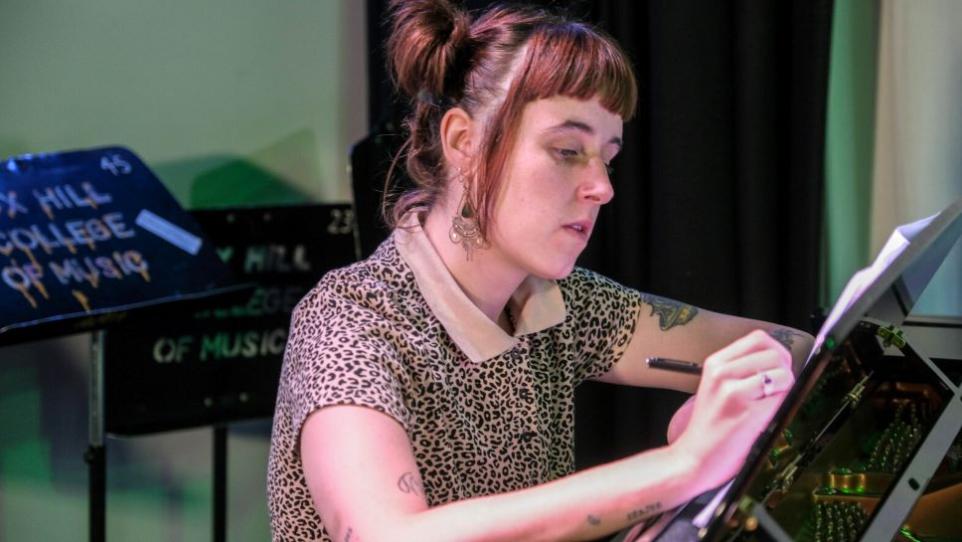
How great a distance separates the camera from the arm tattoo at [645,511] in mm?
1070

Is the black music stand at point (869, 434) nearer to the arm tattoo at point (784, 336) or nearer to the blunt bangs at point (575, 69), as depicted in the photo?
the arm tattoo at point (784, 336)

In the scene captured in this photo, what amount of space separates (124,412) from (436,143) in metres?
1.25

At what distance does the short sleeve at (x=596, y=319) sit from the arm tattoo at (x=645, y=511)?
1.89 feet

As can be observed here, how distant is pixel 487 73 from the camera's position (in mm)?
1460

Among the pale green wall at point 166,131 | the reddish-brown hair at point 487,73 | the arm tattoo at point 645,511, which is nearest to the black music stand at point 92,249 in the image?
the pale green wall at point 166,131

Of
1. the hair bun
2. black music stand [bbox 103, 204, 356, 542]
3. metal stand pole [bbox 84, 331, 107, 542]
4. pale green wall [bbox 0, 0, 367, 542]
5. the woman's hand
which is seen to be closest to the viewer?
the woman's hand

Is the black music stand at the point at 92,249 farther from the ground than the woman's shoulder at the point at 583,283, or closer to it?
closer to it

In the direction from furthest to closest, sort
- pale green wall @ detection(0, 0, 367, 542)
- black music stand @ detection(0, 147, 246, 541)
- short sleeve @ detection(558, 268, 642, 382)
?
1. pale green wall @ detection(0, 0, 367, 542)
2. black music stand @ detection(0, 147, 246, 541)
3. short sleeve @ detection(558, 268, 642, 382)

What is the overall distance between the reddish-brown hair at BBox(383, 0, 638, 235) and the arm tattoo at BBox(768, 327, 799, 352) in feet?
1.36

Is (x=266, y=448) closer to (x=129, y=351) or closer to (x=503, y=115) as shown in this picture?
(x=129, y=351)

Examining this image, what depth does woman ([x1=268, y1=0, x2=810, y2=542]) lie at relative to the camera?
1.21 meters

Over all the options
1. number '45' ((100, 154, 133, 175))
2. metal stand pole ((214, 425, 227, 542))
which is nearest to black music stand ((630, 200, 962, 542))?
number '45' ((100, 154, 133, 175))

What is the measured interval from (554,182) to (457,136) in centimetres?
15

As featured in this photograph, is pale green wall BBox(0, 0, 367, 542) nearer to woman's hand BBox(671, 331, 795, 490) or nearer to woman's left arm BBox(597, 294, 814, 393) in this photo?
woman's left arm BBox(597, 294, 814, 393)
